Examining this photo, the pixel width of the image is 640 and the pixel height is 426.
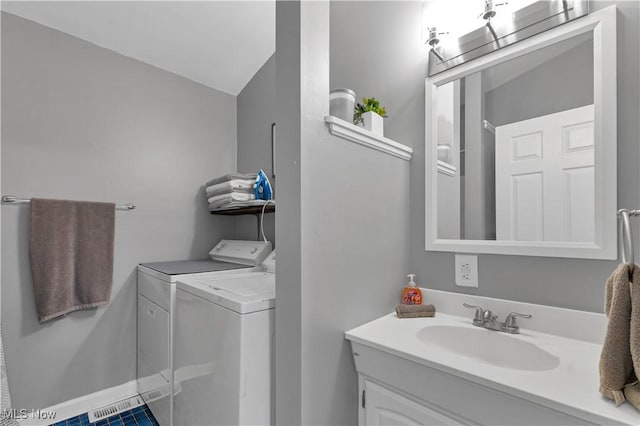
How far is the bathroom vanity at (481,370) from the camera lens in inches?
27.5

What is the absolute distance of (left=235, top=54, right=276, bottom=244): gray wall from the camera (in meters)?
2.32

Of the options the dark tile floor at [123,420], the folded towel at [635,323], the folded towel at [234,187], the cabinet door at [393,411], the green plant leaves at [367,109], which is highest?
the green plant leaves at [367,109]

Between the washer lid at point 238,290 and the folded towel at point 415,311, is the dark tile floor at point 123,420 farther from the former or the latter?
the folded towel at point 415,311

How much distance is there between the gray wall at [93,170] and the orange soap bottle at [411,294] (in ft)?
5.77

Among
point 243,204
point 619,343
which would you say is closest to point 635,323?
point 619,343

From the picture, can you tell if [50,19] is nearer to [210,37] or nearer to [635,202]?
[210,37]

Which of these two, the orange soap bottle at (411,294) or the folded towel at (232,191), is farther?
the folded towel at (232,191)

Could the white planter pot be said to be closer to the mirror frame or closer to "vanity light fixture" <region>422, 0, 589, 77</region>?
"vanity light fixture" <region>422, 0, 589, 77</region>

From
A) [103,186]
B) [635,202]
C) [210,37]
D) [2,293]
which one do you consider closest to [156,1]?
[210,37]

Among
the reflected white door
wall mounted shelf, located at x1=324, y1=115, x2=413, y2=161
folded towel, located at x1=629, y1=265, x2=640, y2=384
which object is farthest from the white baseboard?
folded towel, located at x1=629, y1=265, x2=640, y2=384

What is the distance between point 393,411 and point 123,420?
1.78 meters

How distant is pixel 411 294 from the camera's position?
4.42 feet

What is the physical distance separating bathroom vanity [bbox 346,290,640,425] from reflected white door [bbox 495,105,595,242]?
11.5 inches

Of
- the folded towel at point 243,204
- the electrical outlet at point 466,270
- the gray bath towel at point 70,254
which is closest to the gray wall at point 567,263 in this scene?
the electrical outlet at point 466,270
